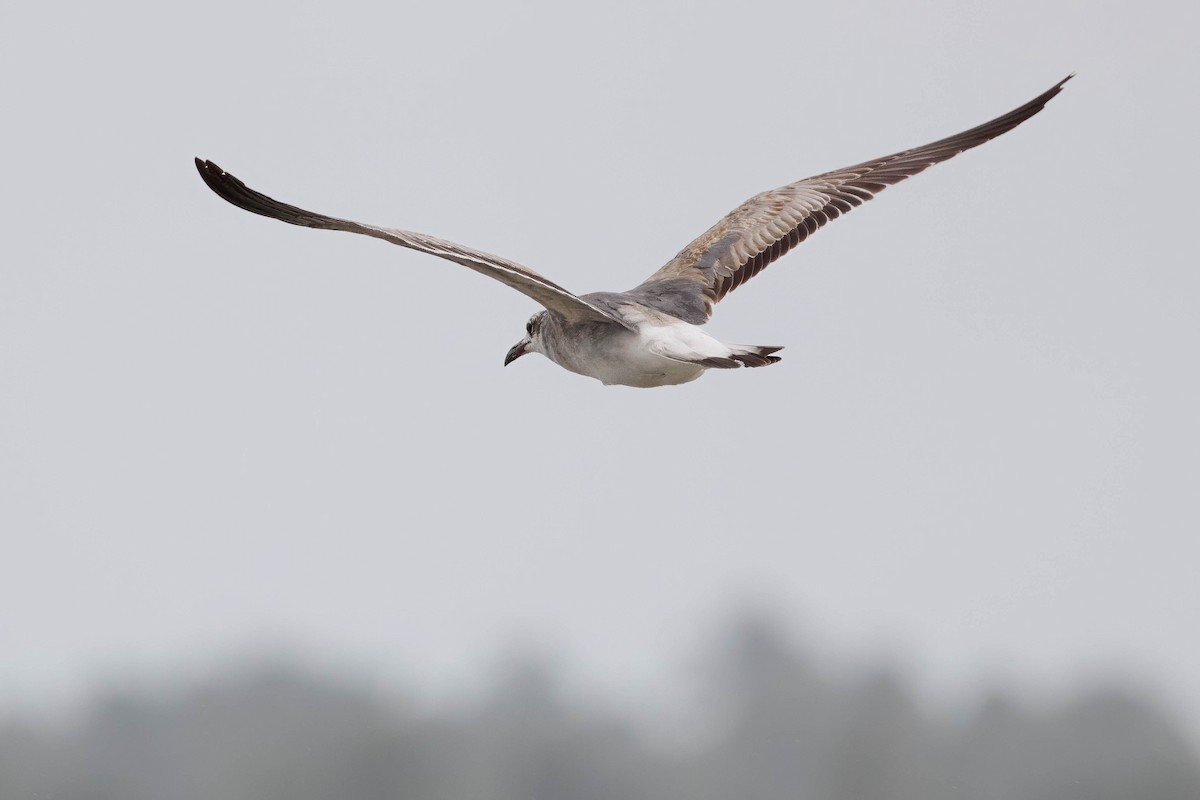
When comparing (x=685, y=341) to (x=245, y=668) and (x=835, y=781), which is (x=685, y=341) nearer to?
(x=835, y=781)

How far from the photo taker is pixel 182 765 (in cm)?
8500

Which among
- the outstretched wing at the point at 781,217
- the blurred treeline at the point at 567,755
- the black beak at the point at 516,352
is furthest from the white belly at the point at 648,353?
the blurred treeline at the point at 567,755

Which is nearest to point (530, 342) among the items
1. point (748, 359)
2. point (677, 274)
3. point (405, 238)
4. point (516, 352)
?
point (516, 352)

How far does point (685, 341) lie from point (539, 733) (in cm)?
7329

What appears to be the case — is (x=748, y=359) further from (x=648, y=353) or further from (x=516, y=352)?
(x=516, y=352)

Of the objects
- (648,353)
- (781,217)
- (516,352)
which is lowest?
(648,353)

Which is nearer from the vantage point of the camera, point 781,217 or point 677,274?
point 677,274

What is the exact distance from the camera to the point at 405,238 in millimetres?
13211

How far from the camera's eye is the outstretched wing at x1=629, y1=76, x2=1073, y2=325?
59.0 ft

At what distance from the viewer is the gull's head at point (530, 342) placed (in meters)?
16.7

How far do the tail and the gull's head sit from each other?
222cm

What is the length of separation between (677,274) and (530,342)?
1.84 m

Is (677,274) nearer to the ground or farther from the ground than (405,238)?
farther from the ground

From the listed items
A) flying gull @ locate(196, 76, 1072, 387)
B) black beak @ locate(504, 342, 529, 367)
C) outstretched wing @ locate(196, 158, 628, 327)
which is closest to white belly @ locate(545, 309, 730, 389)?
flying gull @ locate(196, 76, 1072, 387)
